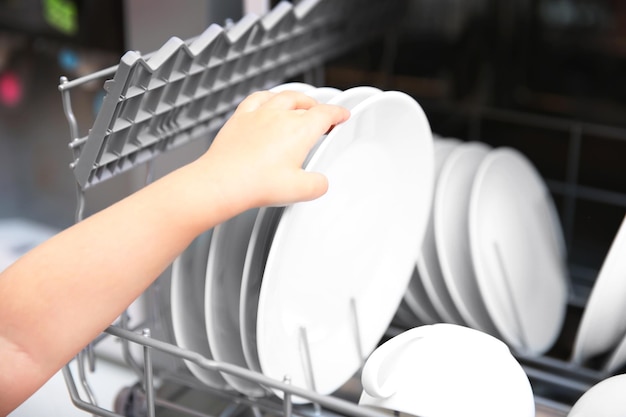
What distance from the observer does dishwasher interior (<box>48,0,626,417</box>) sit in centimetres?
72

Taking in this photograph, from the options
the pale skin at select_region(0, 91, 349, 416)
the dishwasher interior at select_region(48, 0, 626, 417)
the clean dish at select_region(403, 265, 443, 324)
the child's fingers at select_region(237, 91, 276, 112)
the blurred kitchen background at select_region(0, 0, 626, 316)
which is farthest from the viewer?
the blurred kitchen background at select_region(0, 0, 626, 316)

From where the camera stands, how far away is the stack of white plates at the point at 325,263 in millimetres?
634

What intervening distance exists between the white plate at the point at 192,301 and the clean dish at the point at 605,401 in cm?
28

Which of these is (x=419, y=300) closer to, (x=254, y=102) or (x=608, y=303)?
(x=608, y=303)

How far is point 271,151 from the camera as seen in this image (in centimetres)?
56

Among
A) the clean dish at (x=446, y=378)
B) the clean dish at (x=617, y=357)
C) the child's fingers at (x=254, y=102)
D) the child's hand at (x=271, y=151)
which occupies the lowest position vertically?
the clean dish at (x=617, y=357)

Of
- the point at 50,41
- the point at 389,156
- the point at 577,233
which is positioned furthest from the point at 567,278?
the point at 50,41

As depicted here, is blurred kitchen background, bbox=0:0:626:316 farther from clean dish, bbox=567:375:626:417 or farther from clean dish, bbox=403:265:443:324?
clean dish, bbox=567:375:626:417

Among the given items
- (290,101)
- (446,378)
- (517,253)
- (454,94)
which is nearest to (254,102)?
(290,101)

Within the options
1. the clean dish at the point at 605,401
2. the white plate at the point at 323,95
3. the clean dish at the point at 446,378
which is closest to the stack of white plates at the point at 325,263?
the white plate at the point at 323,95

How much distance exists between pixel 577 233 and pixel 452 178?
11.6 inches

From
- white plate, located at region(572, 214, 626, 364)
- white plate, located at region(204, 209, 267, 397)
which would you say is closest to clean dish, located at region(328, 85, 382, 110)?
white plate, located at region(204, 209, 267, 397)

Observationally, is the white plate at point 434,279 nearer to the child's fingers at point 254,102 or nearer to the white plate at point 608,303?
the white plate at point 608,303

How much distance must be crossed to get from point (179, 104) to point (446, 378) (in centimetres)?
30
